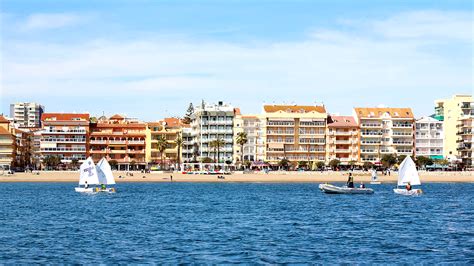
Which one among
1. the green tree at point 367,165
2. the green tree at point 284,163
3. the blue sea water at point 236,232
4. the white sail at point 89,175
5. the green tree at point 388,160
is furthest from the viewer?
the green tree at point 284,163

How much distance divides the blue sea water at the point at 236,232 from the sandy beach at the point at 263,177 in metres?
73.3

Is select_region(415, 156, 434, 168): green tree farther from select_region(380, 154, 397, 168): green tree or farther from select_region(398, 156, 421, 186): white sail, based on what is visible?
select_region(398, 156, 421, 186): white sail

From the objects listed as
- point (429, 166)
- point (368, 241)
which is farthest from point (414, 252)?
point (429, 166)

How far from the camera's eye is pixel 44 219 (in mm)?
63812

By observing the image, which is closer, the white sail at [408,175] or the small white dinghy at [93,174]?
the white sail at [408,175]

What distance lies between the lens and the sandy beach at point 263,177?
518 feet

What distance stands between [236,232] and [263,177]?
367 feet

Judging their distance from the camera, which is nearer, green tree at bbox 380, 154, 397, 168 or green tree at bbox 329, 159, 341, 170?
green tree at bbox 380, 154, 397, 168

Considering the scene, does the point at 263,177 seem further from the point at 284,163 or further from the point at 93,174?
the point at 93,174

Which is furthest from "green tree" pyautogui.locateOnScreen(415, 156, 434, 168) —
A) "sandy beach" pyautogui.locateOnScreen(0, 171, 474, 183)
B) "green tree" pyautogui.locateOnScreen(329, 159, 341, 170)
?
"green tree" pyautogui.locateOnScreen(329, 159, 341, 170)

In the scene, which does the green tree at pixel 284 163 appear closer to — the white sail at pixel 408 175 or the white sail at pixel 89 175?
the white sail at pixel 408 175

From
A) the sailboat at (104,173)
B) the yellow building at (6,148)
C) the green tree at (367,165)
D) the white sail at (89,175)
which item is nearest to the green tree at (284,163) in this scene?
the green tree at (367,165)

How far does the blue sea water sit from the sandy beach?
73.3 metres

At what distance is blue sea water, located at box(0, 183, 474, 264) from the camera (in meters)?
41.6
